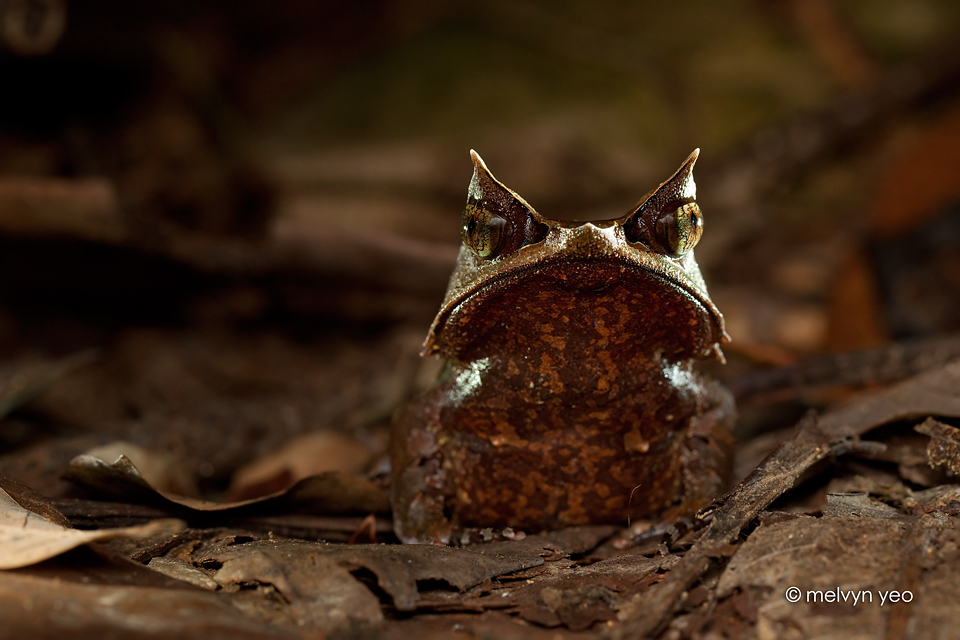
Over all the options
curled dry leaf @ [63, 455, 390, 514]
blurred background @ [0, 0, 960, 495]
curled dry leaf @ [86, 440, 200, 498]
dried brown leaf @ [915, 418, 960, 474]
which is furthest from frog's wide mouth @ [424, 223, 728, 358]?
blurred background @ [0, 0, 960, 495]

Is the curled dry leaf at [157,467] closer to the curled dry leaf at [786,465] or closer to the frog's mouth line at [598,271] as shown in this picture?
the frog's mouth line at [598,271]

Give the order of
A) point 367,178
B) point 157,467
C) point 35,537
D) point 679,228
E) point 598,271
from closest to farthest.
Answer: point 35,537, point 598,271, point 679,228, point 157,467, point 367,178

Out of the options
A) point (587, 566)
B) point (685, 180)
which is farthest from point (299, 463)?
point (685, 180)

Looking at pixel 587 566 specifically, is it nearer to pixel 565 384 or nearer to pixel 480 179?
pixel 565 384

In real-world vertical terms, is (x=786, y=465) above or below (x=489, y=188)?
below

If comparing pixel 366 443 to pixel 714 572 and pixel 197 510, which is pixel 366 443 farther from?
pixel 714 572

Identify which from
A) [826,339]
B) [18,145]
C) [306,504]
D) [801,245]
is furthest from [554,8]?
[306,504]

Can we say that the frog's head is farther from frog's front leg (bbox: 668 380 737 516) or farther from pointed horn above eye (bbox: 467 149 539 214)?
frog's front leg (bbox: 668 380 737 516)

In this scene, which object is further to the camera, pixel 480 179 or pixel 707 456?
pixel 707 456
